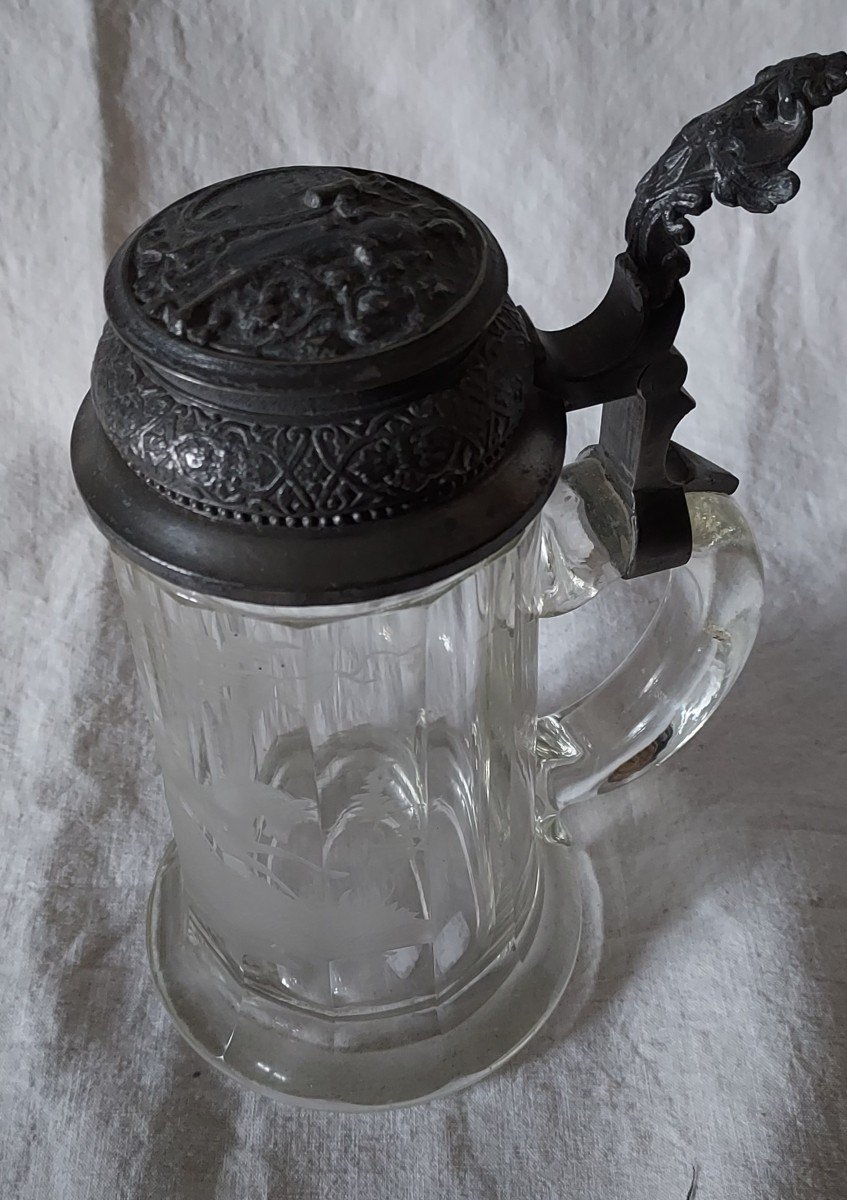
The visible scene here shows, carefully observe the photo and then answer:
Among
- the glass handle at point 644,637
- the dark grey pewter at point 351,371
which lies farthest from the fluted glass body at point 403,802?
the dark grey pewter at point 351,371

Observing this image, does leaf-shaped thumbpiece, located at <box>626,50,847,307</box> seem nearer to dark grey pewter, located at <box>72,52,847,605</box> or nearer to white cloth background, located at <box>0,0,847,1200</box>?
dark grey pewter, located at <box>72,52,847,605</box>

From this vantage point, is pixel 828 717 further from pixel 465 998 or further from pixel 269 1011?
pixel 269 1011

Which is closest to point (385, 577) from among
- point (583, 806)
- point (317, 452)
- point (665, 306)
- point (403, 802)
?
point (317, 452)

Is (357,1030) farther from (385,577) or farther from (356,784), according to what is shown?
(385,577)

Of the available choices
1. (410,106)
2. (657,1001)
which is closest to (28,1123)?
(657,1001)

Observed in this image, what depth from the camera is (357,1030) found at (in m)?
0.84

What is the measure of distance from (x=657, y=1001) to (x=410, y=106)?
73 centimetres

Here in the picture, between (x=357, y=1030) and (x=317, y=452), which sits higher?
(x=317, y=452)

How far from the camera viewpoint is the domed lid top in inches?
22.0

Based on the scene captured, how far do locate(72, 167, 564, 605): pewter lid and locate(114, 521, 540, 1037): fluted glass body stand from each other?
102mm

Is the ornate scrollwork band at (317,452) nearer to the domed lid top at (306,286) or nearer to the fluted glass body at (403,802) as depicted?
the domed lid top at (306,286)

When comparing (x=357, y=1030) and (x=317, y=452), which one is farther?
(x=357, y=1030)

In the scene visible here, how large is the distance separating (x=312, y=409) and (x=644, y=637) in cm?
36

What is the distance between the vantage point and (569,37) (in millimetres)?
1038
